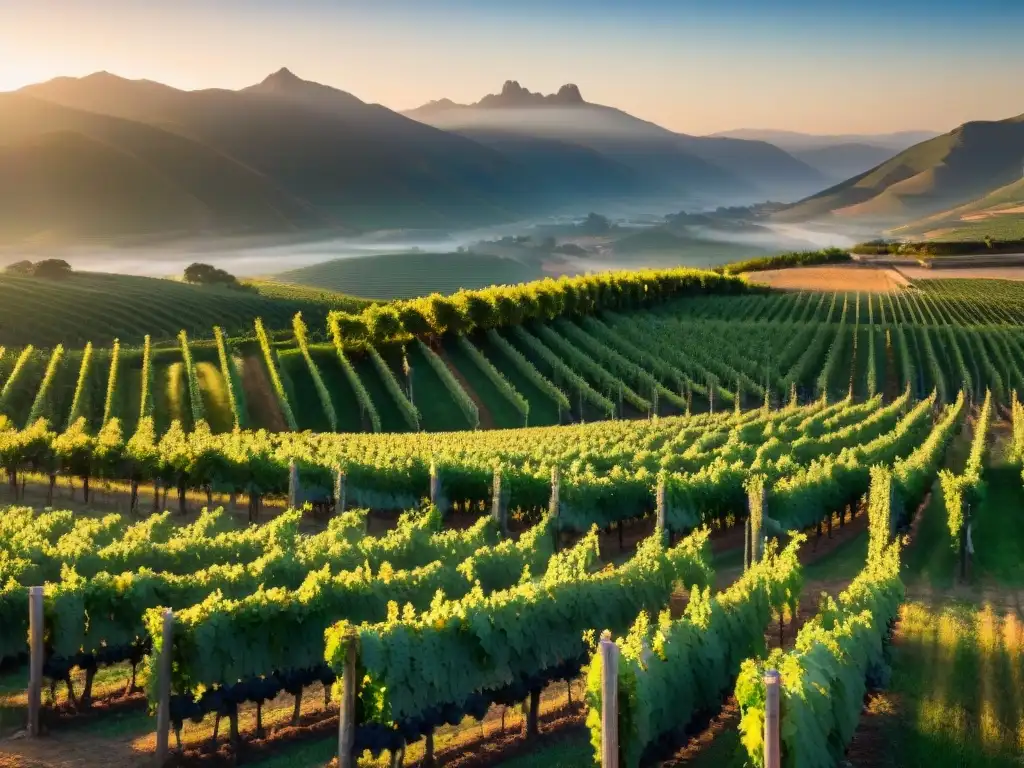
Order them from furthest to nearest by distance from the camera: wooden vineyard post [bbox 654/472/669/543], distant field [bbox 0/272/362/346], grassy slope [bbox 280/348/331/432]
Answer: distant field [bbox 0/272/362/346] → grassy slope [bbox 280/348/331/432] → wooden vineyard post [bbox 654/472/669/543]

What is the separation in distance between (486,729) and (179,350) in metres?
48.9

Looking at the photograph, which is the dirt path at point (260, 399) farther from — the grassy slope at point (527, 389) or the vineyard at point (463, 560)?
the grassy slope at point (527, 389)

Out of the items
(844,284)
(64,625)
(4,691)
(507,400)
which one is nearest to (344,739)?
(64,625)

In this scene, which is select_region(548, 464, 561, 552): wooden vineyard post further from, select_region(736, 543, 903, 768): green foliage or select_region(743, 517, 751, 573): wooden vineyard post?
select_region(736, 543, 903, 768): green foliage

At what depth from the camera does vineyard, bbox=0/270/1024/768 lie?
14234 millimetres

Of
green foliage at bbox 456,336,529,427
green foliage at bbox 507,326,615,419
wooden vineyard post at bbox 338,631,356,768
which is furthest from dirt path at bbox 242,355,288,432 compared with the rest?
wooden vineyard post at bbox 338,631,356,768

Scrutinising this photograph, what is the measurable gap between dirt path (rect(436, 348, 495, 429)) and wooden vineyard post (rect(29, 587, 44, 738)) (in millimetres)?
40941

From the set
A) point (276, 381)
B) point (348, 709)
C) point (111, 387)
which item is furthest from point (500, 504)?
point (111, 387)

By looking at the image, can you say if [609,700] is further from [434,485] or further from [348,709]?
[434,485]

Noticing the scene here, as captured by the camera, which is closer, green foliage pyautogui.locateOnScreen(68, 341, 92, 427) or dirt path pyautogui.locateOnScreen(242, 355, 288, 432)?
green foliage pyautogui.locateOnScreen(68, 341, 92, 427)

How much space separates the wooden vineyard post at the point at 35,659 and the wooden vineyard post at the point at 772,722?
10782 mm

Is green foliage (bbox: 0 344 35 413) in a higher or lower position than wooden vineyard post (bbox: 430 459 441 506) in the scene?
higher

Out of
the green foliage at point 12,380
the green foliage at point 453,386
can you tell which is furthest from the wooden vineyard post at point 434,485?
the green foliage at point 12,380

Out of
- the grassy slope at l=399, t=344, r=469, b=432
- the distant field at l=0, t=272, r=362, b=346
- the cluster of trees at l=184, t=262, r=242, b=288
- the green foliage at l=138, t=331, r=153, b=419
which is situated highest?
the cluster of trees at l=184, t=262, r=242, b=288
